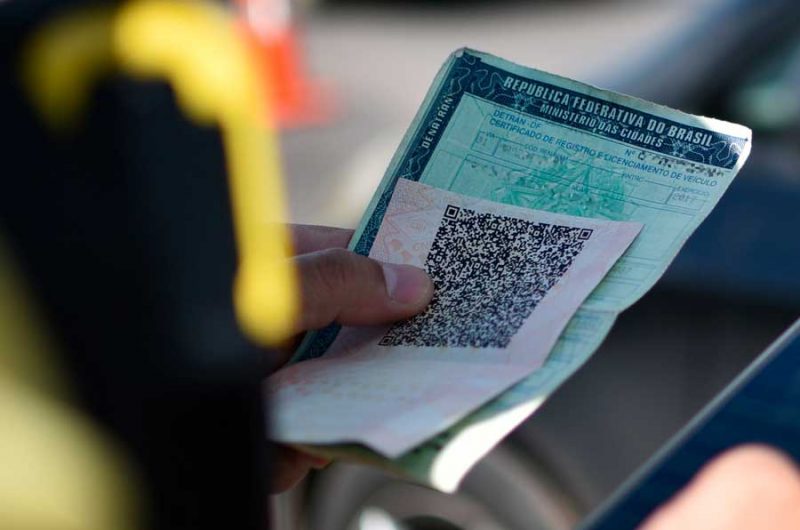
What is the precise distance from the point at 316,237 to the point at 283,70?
5868 mm

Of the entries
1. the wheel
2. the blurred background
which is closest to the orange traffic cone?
the blurred background

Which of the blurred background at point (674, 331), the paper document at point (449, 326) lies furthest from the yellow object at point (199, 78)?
the blurred background at point (674, 331)

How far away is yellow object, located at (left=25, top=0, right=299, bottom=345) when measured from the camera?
0.91 m

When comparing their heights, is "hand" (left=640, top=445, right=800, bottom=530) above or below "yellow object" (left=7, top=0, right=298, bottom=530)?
below

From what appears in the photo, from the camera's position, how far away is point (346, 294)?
5.35 ft

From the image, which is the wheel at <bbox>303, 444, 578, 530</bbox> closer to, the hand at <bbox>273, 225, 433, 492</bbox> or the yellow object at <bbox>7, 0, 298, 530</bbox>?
the hand at <bbox>273, 225, 433, 492</bbox>

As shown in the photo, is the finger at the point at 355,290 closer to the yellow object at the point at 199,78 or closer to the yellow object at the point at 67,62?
the yellow object at the point at 199,78

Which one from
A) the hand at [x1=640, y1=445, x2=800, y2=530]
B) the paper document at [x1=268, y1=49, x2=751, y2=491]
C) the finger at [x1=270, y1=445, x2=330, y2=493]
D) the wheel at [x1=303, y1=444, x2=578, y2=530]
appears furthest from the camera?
the wheel at [x1=303, y1=444, x2=578, y2=530]

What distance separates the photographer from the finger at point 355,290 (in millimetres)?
1610

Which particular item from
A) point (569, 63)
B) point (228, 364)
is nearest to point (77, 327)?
point (228, 364)

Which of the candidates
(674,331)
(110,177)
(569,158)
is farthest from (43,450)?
(674,331)

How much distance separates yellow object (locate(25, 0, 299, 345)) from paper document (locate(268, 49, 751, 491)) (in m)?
0.60

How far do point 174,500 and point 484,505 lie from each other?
166 centimetres

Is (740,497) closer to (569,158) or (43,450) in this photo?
(569,158)
